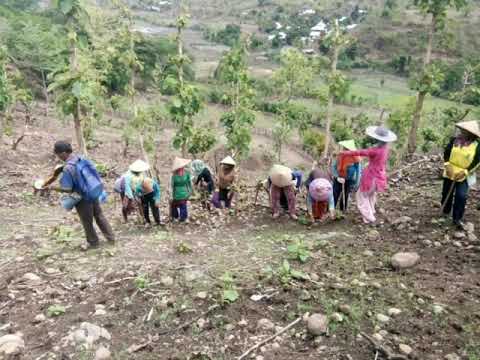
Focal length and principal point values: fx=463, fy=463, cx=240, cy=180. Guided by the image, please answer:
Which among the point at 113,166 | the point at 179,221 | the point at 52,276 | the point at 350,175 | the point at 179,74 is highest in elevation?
the point at 179,74

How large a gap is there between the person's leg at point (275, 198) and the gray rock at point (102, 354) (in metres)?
4.56

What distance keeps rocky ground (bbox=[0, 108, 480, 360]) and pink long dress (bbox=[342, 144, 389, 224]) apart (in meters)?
0.29

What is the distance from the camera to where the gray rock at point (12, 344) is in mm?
4375

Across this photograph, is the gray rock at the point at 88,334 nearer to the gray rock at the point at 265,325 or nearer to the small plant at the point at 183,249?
the gray rock at the point at 265,325

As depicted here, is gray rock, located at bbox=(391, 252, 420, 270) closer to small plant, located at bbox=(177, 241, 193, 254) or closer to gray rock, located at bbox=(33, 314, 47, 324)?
small plant, located at bbox=(177, 241, 193, 254)

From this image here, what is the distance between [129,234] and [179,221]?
106 centimetres

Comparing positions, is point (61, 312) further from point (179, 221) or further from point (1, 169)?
point (1, 169)

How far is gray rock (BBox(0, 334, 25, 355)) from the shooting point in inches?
172

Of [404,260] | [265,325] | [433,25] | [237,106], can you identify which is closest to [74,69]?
[265,325]

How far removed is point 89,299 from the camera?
5.29 meters

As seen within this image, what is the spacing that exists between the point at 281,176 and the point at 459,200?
2799 mm

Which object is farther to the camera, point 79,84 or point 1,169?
point 1,169

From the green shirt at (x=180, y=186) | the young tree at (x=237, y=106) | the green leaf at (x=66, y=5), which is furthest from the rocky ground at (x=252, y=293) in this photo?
the young tree at (x=237, y=106)

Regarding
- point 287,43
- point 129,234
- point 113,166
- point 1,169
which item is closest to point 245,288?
point 129,234
